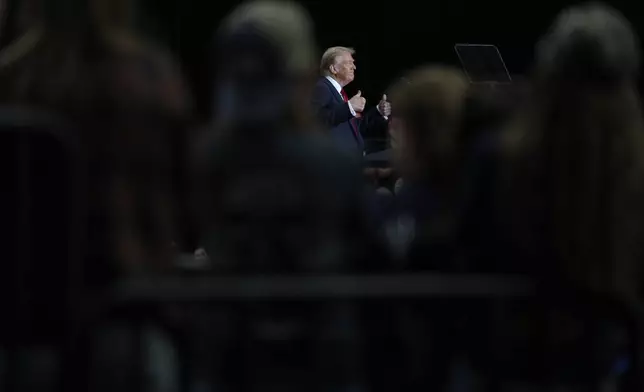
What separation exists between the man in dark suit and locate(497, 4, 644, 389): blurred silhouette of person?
236 inches

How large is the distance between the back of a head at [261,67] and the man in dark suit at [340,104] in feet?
19.2

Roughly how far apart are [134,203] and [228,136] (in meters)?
0.26

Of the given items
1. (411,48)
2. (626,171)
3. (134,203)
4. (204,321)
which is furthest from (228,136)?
(411,48)

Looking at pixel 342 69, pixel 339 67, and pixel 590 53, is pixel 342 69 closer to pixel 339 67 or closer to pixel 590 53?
pixel 339 67

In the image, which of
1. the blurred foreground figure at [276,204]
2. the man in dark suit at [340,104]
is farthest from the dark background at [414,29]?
the blurred foreground figure at [276,204]

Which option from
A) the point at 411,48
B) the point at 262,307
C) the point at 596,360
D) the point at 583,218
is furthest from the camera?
the point at 411,48

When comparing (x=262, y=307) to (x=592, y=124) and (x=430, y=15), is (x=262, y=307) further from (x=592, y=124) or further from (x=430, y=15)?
(x=430, y=15)

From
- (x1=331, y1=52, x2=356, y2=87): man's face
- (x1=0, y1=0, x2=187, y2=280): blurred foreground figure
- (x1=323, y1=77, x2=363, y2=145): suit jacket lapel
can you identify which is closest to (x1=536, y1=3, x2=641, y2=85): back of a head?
(x1=0, y1=0, x2=187, y2=280): blurred foreground figure

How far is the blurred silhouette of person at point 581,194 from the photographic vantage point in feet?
9.82

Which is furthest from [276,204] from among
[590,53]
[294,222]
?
[590,53]

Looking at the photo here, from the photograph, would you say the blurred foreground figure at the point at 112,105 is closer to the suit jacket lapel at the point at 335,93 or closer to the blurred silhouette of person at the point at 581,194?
the blurred silhouette of person at the point at 581,194

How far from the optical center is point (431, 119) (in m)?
3.75

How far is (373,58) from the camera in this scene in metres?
15.5

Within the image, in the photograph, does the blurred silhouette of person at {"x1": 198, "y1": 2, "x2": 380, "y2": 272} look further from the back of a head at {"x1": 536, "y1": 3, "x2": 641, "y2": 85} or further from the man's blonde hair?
the man's blonde hair
